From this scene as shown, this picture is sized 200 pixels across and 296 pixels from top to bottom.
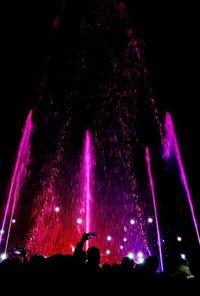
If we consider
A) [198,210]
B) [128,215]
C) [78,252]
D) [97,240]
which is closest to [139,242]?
[128,215]

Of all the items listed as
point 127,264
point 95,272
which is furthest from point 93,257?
point 127,264

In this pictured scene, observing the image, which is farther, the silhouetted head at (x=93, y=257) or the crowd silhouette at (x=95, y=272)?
the silhouetted head at (x=93, y=257)

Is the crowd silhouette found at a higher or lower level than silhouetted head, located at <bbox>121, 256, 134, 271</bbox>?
lower

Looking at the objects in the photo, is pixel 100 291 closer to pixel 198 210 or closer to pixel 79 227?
pixel 198 210

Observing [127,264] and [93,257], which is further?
[127,264]

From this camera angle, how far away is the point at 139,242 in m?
45.0

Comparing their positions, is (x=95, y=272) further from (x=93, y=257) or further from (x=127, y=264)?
(x=127, y=264)

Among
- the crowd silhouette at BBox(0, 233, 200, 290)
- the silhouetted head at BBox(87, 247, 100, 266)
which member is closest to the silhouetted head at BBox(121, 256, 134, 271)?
the crowd silhouette at BBox(0, 233, 200, 290)

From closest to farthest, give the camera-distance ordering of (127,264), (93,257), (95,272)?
(95,272) < (93,257) < (127,264)

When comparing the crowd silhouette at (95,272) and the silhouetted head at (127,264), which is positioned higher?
the silhouetted head at (127,264)

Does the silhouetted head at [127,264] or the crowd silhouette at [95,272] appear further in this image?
the silhouetted head at [127,264]

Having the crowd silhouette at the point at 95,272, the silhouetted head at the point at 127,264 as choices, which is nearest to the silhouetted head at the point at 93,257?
the crowd silhouette at the point at 95,272

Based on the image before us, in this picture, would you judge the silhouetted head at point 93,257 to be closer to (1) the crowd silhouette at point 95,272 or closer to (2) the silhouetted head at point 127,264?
(1) the crowd silhouette at point 95,272

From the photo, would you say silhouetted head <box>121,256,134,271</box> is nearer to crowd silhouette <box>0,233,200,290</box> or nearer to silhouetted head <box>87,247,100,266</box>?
crowd silhouette <box>0,233,200,290</box>
